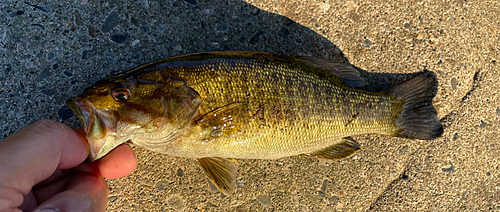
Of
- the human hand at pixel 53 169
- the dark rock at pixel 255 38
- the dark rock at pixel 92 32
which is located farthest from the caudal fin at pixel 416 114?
the dark rock at pixel 92 32

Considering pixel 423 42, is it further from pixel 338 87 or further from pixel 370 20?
pixel 338 87

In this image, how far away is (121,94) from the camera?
1861 mm

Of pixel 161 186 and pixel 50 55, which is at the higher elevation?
pixel 50 55

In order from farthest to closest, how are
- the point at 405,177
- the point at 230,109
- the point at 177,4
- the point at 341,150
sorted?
the point at 405,177 < the point at 177,4 < the point at 341,150 < the point at 230,109

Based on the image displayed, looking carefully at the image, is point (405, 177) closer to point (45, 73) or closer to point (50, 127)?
point (50, 127)


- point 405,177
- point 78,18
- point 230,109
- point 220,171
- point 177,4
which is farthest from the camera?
point 405,177

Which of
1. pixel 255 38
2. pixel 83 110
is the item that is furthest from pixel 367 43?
pixel 83 110

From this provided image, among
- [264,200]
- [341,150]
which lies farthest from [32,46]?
[341,150]

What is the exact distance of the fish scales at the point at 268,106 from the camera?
200 cm

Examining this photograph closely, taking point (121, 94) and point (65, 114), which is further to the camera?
point (65, 114)

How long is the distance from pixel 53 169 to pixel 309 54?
250cm

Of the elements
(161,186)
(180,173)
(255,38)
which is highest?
(255,38)

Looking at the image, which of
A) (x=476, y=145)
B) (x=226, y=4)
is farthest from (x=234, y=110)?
(x=476, y=145)

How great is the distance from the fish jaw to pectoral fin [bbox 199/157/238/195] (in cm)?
83
